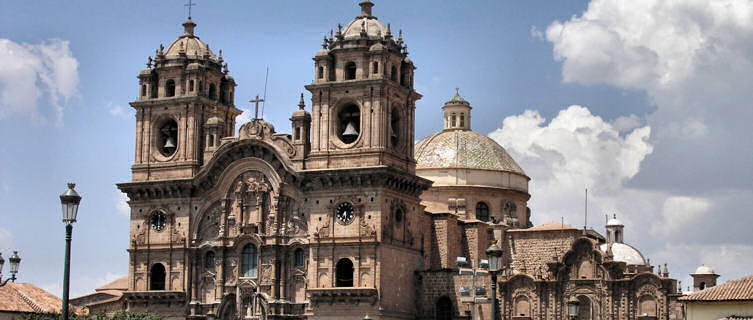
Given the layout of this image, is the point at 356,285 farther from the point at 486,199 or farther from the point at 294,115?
the point at 486,199

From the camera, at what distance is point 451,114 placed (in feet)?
262

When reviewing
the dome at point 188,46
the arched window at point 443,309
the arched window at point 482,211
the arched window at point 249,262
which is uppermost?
the dome at point 188,46

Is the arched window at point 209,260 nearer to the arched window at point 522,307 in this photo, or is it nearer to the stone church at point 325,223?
the stone church at point 325,223

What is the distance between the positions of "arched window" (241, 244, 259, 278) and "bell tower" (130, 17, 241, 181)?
5322 millimetres

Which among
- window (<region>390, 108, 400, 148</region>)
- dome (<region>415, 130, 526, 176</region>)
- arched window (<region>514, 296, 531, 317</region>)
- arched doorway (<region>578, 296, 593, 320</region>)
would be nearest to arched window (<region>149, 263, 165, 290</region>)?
window (<region>390, 108, 400, 148</region>)

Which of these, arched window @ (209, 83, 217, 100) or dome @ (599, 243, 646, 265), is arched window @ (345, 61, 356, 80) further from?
dome @ (599, 243, 646, 265)

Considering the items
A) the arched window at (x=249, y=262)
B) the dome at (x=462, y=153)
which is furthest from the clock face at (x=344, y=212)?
the dome at (x=462, y=153)

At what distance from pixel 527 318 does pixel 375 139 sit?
38.2 feet

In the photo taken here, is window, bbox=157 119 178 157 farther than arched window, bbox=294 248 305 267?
Yes

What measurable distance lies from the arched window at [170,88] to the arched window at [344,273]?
48.7 ft

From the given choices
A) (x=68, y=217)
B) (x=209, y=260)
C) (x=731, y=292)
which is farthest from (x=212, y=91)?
(x=68, y=217)

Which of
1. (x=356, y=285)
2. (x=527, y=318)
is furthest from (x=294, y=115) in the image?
(x=527, y=318)

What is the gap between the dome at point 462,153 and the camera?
7506 cm

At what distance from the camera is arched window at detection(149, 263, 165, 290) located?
224 feet
